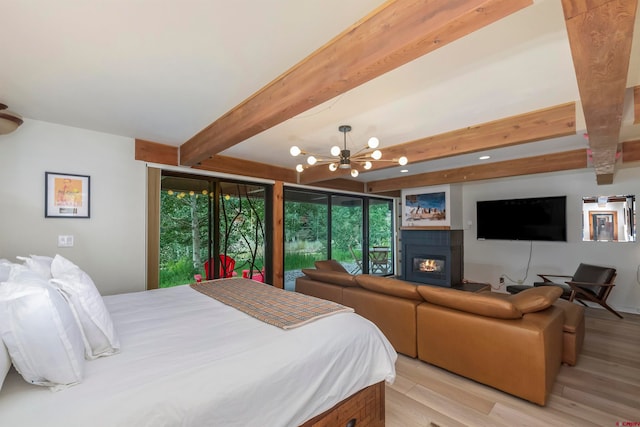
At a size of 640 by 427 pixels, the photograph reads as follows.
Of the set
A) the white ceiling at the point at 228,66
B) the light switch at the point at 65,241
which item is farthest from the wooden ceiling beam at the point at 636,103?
the light switch at the point at 65,241

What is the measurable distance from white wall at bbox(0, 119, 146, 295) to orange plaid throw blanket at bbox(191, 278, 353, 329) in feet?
3.56

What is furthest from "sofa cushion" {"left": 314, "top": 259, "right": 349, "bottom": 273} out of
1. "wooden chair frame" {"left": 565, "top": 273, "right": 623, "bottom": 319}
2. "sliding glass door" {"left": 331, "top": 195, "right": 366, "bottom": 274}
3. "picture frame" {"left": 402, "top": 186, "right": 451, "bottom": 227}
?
"wooden chair frame" {"left": 565, "top": 273, "right": 623, "bottom": 319}

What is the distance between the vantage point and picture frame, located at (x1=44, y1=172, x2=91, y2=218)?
9.01 feet

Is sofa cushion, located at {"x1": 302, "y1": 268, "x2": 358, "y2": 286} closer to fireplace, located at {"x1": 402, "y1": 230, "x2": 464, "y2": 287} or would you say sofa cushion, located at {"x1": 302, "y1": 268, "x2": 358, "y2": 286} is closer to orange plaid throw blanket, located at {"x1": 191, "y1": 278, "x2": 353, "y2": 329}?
orange plaid throw blanket, located at {"x1": 191, "y1": 278, "x2": 353, "y2": 329}

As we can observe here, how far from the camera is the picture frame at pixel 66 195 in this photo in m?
2.75

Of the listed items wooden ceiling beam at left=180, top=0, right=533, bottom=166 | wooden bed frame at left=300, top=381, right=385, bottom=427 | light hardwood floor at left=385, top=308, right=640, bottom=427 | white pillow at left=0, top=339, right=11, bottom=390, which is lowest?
light hardwood floor at left=385, top=308, right=640, bottom=427

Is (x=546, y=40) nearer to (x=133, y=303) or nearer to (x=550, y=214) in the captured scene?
(x=133, y=303)

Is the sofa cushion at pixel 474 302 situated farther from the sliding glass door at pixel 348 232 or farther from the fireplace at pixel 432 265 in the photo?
the fireplace at pixel 432 265

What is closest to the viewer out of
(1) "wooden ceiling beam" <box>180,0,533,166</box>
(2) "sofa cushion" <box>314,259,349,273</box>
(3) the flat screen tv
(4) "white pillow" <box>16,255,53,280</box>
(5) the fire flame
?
(1) "wooden ceiling beam" <box>180,0,533,166</box>

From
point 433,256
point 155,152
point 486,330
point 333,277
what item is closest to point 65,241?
point 155,152

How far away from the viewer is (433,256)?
20.2 feet

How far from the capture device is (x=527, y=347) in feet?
6.86

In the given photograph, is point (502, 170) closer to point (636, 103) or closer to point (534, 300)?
point (636, 103)

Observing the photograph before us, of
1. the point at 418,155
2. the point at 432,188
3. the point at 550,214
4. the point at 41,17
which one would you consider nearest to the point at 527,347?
the point at 418,155
